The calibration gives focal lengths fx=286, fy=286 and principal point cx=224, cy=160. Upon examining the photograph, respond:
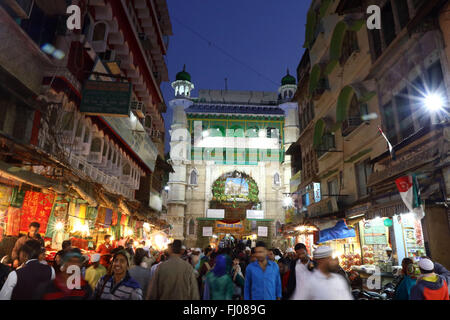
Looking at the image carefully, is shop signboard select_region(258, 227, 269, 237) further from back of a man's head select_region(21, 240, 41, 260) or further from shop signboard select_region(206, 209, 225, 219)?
back of a man's head select_region(21, 240, 41, 260)

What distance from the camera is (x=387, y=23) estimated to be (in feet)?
35.2

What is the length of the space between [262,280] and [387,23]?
10718mm

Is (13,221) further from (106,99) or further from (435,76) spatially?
(435,76)

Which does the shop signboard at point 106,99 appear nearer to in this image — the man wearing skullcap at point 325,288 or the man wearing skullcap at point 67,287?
the man wearing skullcap at point 67,287

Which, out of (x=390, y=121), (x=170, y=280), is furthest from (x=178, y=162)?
(x=170, y=280)

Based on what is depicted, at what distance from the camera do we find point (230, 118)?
39.3 metres

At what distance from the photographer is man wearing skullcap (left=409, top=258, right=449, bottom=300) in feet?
13.3

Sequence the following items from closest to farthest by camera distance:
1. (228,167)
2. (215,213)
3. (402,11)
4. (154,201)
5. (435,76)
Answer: (435,76), (402,11), (154,201), (215,213), (228,167)

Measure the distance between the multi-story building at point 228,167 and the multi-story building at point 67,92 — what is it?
71.3ft

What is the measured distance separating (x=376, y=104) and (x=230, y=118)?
2847cm

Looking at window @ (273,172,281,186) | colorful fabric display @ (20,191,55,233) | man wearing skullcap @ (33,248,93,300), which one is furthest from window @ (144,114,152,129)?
window @ (273,172,281,186)

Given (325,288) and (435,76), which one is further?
(435,76)

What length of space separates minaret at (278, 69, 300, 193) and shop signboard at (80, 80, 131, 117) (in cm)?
2897

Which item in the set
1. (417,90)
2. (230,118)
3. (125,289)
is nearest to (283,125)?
(230,118)
